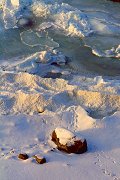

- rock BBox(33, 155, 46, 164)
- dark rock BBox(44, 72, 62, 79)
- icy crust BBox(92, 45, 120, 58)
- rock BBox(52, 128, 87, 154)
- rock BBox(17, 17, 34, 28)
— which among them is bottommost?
rock BBox(33, 155, 46, 164)

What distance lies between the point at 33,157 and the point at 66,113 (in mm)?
1602

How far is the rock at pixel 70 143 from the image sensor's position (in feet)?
24.7

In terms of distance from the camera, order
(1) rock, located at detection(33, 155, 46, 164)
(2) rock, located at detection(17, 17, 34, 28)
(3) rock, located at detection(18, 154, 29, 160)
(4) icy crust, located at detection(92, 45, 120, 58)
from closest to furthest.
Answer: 1. (1) rock, located at detection(33, 155, 46, 164)
2. (3) rock, located at detection(18, 154, 29, 160)
3. (4) icy crust, located at detection(92, 45, 120, 58)
4. (2) rock, located at detection(17, 17, 34, 28)

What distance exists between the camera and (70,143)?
298 inches

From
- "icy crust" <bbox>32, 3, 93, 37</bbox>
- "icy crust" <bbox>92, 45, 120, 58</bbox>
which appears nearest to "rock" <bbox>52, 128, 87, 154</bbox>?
"icy crust" <bbox>92, 45, 120, 58</bbox>

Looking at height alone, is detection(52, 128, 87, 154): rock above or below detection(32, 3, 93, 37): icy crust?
below

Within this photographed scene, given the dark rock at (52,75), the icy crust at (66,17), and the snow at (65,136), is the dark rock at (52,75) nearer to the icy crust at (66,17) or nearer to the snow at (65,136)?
the icy crust at (66,17)

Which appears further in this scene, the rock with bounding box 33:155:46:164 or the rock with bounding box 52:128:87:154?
the rock with bounding box 52:128:87:154

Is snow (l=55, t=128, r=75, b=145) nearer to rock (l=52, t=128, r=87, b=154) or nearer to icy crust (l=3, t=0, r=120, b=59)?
rock (l=52, t=128, r=87, b=154)

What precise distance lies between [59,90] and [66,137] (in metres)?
2.07

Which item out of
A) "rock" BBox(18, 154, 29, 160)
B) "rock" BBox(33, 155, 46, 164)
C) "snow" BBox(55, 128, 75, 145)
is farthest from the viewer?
"snow" BBox(55, 128, 75, 145)

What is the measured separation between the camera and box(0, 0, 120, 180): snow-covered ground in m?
7.39

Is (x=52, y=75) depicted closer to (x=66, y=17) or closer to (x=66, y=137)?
(x=66, y=137)

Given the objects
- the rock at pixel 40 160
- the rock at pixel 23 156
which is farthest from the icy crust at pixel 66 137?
the rock at pixel 23 156
